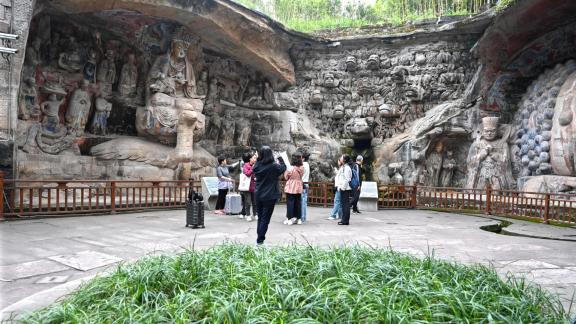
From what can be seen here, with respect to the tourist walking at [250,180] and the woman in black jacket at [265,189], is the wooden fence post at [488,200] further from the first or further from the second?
the woman in black jacket at [265,189]

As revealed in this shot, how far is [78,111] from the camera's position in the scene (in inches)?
517

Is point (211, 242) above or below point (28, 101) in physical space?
below

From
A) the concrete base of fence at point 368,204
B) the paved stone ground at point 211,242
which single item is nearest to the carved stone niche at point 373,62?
the concrete base of fence at point 368,204

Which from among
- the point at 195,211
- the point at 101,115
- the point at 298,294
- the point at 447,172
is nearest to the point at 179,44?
the point at 101,115

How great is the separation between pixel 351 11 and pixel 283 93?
8409 mm

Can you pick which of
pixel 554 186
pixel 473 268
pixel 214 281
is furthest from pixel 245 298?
pixel 554 186

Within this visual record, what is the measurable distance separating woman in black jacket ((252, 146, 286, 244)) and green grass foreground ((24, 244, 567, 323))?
5.20 feet

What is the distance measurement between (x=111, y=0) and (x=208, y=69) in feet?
16.6

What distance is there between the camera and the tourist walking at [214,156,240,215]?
9766 millimetres

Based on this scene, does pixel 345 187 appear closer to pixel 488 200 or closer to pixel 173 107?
pixel 488 200

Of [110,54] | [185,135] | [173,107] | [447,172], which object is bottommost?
[447,172]

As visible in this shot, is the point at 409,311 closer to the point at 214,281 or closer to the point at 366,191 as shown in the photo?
the point at 214,281

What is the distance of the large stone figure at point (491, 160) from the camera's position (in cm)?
1515

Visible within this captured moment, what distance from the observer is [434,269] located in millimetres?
3836
